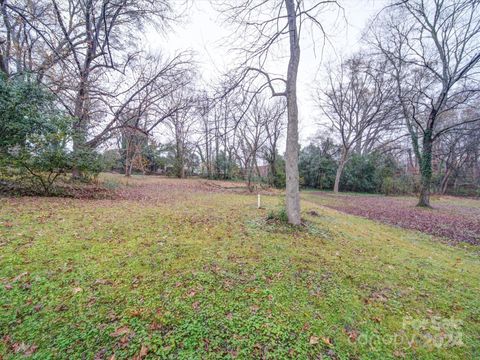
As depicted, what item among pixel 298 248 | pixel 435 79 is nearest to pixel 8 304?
pixel 298 248

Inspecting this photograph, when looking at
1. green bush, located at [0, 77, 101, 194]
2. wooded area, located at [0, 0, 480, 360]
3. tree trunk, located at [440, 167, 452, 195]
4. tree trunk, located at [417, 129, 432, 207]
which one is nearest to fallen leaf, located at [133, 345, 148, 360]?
Result: wooded area, located at [0, 0, 480, 360]

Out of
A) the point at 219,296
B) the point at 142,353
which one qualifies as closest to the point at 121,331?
the point at 142,353

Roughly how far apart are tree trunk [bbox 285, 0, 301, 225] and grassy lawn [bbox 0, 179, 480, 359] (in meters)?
0.93

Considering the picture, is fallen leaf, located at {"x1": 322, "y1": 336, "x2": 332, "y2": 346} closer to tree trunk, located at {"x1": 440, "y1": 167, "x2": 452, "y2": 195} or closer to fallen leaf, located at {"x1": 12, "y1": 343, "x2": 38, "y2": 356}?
fallen leaf, located at {"x1": 12, "y1": 343, "x2": 38, "y2": 356}

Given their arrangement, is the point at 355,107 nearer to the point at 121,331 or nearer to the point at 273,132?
the point at 273,132

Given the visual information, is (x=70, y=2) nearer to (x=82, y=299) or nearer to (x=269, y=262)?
(x=82, y=299)

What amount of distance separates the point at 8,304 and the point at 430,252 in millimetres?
7161

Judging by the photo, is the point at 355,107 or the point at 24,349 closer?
the point at 24,349

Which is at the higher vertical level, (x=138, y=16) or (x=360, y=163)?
(x=138, y=16)

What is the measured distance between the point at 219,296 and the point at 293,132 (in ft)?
13.1

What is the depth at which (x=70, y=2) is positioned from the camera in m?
8.70

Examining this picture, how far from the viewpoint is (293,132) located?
504cm

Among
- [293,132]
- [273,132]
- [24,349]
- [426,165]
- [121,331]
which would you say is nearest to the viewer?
[24,349]

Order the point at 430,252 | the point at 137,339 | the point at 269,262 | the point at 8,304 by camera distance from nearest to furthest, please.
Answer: the point at 137,339, the point at 8,304, the point at 269,262, the point at 430,252
